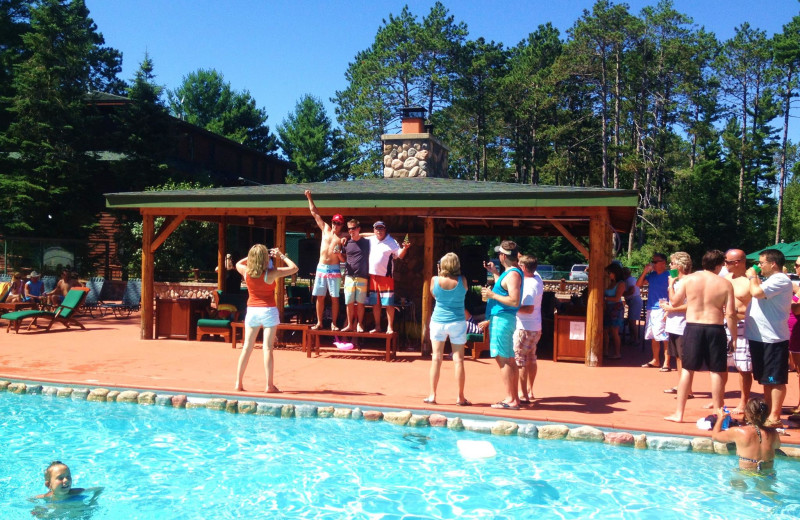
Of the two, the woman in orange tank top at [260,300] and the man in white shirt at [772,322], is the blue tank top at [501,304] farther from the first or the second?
the woman in orange tank top at [260,300]

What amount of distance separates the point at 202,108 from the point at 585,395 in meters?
53.1

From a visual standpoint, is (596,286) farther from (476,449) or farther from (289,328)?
(289,328)

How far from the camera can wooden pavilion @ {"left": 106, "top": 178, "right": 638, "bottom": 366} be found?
9055mm

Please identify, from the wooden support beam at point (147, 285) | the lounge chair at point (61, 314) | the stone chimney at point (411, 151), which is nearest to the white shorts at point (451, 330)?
the wooden support beam at point (147, 285)

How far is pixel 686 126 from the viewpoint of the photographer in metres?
39.3

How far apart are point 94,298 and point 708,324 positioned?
1449cm

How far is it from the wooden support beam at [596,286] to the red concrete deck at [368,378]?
326mm

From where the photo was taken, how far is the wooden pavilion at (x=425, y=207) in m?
9.05

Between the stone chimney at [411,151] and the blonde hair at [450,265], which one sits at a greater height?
the stone chimney at [411,151]

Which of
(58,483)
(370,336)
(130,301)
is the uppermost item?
(130,301)

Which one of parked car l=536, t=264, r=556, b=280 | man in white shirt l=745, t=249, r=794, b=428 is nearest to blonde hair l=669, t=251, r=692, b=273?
man in white shirt l=745, t=249, r=794, b=428

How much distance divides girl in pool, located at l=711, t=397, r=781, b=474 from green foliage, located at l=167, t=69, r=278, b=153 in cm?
4635

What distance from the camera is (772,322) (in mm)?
5605

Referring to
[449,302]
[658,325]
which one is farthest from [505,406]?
[658,325]
